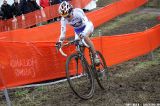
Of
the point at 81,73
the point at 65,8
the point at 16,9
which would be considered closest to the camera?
the point at 65,8

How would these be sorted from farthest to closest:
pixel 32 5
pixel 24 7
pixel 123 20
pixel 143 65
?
1. pixel 123 20
2. pixel 32 5
3. pixel 24 7
4. pixel 143 65

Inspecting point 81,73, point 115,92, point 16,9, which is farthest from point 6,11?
point 115,92

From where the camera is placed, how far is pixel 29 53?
31.1ft

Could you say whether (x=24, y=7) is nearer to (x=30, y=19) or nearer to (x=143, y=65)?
(x=30, y=19)

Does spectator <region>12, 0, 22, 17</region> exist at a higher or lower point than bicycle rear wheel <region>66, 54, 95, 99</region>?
higher

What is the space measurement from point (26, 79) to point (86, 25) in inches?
71.9

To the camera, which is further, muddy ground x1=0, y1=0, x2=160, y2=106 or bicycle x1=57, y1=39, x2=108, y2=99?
bicycle x1=57, y1=39, x2=108, y2=99

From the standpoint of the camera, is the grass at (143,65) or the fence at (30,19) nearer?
the grass at (143,65)

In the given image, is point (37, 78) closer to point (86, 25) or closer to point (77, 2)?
point (86, 25)

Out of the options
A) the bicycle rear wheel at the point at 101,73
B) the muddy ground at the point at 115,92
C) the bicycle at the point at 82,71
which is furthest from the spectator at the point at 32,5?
the bicycle at the point at 82,71

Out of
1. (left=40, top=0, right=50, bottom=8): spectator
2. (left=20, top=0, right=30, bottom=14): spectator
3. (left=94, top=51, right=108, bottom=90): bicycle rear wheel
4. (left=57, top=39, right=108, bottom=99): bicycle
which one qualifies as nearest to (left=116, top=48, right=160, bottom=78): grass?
(left=94, top=51, right=108, bottom=90): bicycle rear wheel

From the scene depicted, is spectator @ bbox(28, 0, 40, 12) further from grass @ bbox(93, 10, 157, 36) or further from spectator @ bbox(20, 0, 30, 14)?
grass @ bbox(93, 10, 157, 36)

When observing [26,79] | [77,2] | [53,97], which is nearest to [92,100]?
[53,97]

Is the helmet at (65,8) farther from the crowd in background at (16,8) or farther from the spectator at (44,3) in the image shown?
the spectator at (44,3)
